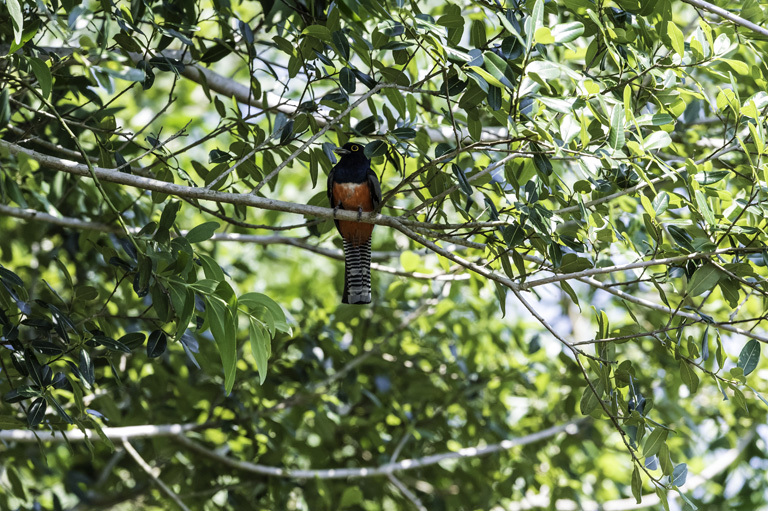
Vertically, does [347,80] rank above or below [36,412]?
above

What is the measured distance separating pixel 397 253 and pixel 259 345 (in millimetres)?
2583

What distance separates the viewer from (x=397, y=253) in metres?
4.87

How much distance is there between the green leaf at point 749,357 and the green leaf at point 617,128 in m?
0.98

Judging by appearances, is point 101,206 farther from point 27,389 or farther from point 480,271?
point 480,271

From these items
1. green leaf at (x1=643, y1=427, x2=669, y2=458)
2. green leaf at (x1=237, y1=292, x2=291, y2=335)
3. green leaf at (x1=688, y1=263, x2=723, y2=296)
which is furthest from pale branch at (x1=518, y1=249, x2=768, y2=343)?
green leaf at (x1=237, y1=292, x2=291, y2=335)

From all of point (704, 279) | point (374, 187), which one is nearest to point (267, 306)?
point (704, 279)

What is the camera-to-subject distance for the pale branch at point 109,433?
361cm

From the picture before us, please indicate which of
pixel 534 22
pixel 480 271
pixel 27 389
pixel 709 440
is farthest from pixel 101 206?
pixel 709 440

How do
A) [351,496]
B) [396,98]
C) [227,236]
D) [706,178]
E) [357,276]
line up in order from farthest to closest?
[351,496]
[357,276]
[227,236]
[396,98]
[706,178]

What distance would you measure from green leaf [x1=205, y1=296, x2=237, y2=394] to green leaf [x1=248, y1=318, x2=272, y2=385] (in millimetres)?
62

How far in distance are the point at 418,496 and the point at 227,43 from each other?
131 inches

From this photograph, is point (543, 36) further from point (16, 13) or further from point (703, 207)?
point (16, 13)

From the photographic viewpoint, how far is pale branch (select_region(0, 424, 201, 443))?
3605 mm

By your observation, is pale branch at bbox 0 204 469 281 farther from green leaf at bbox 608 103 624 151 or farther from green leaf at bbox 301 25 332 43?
green leaf at bbox 608 103 624 151
